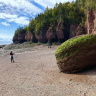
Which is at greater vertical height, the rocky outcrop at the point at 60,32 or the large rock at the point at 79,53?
the rocky outcrop at the point at 60,32

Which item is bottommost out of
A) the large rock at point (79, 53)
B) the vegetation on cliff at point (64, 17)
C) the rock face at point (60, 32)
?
the large rock at point (79, 53)

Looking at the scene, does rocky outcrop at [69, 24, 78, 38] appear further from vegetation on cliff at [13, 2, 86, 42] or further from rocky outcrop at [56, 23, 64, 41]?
rocky outcrop at [56, 23, 64, 41]

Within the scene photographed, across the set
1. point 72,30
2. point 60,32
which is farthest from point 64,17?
point 72,30

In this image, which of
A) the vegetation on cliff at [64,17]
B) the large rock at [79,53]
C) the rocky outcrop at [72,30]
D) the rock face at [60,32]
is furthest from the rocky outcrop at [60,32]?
the large rock at [79,53]

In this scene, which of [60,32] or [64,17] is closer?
[60,32]

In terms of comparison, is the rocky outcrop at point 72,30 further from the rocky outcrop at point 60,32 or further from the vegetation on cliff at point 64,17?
the rocky outcrop at point 60,32

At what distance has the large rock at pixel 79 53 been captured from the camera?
8282 millimetres

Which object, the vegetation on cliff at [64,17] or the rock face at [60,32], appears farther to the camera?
the rock face at [60,32]

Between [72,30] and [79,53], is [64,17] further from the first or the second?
[79,53]

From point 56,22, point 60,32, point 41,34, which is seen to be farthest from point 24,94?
point 41,34

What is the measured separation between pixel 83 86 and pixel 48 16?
5215 cm

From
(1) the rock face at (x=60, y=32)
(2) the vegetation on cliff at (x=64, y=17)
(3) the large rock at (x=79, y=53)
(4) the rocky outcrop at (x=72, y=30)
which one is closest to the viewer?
(3) the large rock at (x=79, y=53)

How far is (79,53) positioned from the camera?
8297 millimetres

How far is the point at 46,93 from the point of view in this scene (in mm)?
6062
